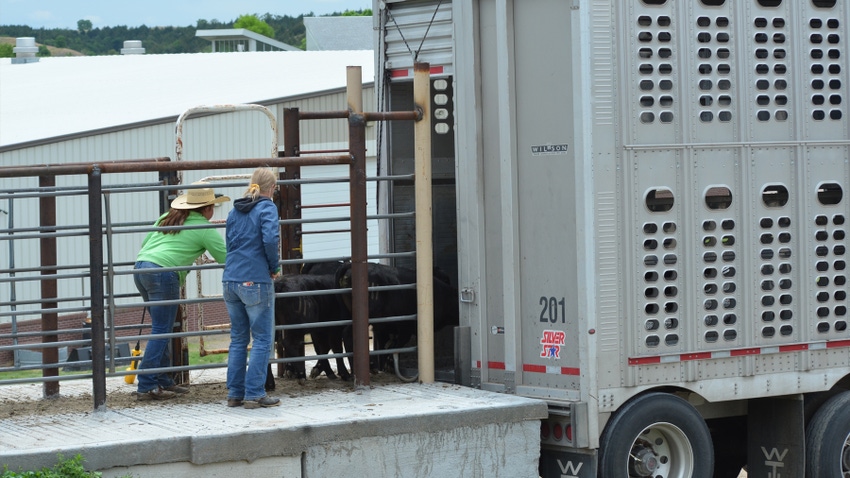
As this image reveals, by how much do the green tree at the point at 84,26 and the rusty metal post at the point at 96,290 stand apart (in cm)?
11921

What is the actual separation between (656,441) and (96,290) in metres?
4.04

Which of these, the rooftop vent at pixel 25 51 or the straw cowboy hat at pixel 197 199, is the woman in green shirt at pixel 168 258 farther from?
the rooftop vent at pixel 25 51

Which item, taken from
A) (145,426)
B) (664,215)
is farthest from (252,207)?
(664,215)

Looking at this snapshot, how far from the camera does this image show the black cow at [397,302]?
966 cm

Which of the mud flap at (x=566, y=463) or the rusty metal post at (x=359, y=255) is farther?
the rusty metal post at (x=359, y=255)

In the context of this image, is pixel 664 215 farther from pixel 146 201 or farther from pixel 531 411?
pixel 146 201

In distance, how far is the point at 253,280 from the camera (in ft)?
27.8

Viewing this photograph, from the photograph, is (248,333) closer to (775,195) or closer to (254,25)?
(775,195)

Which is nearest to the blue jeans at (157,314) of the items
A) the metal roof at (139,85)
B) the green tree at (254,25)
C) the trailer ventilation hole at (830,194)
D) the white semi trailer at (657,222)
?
the white semi trailer at (657,222)

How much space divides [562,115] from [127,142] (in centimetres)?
2009

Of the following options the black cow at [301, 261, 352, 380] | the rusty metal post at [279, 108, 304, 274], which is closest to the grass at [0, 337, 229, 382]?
the rusty metal post at [279, 108, 304, 274]

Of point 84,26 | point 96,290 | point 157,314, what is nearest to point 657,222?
point 157,314

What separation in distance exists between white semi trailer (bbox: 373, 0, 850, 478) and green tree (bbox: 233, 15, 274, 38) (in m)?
113

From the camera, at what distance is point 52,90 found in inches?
1303
